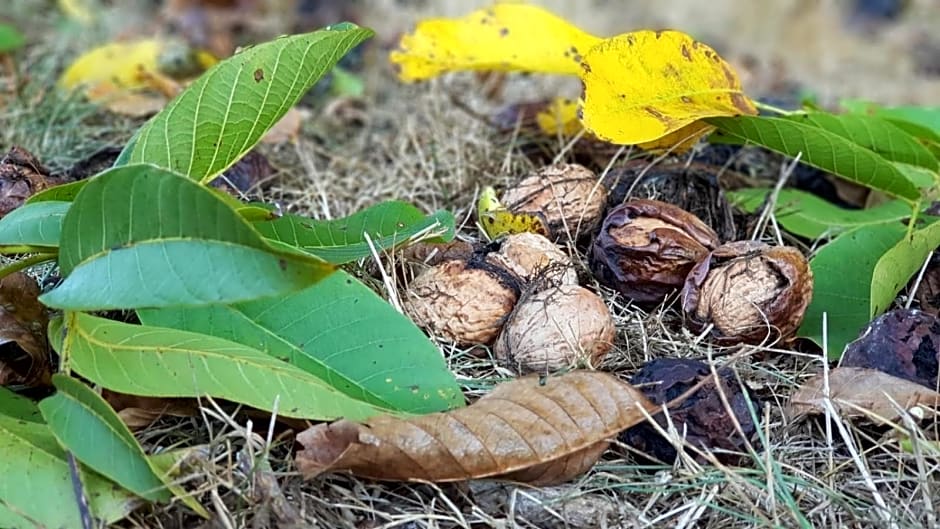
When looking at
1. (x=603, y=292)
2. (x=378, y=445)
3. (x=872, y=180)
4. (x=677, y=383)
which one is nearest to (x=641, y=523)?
(x=677, y=383)

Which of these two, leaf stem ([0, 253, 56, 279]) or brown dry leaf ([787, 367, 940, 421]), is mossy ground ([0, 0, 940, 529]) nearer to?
brown dry leaf ([787, 367, 940, 421])

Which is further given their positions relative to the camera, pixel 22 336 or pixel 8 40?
pixel 8 40

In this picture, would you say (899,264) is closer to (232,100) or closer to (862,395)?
(862,395)

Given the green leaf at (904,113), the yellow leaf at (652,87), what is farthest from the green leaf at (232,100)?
the green leaf at (904,113)

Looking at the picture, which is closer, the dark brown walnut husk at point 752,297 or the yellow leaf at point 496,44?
the dark brown walnut husk at point 752,297

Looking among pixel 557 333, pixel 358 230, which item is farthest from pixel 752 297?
pixel 358 230

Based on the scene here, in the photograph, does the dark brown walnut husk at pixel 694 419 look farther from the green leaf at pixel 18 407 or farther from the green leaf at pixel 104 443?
the green leaf at pixel 18 407
